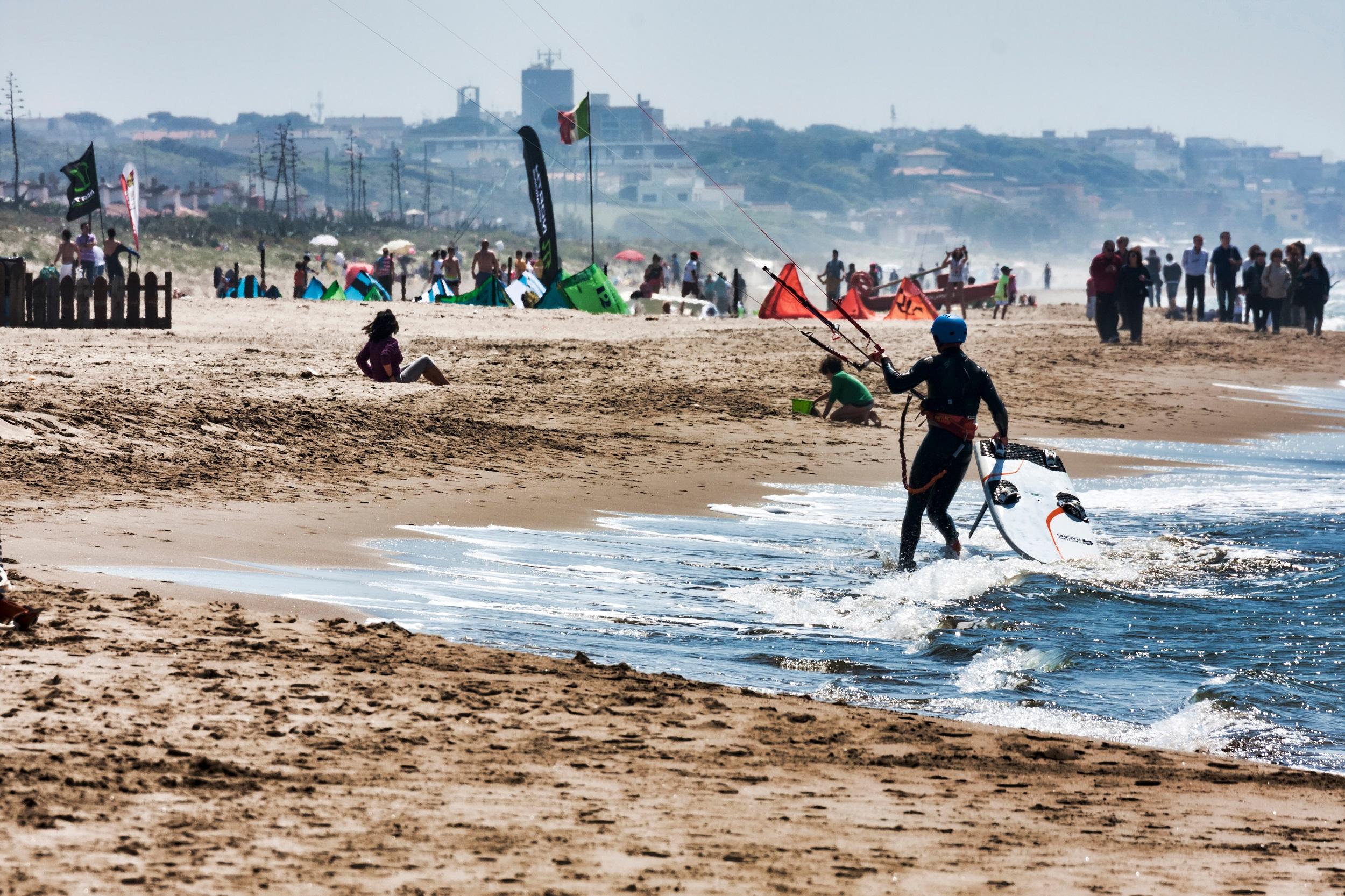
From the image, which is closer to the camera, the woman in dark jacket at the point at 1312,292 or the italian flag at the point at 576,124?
the woman in dark jacket at the point at 1312,292

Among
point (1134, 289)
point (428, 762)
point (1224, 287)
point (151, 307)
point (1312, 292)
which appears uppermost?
point (1224, 287)

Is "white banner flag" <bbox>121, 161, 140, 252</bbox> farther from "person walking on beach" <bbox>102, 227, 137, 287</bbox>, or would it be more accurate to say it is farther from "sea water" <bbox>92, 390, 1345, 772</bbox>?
"sea water" <bbox>92, 390, 1345, 772</bbox>

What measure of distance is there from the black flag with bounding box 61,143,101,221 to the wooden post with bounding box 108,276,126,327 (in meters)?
8.47

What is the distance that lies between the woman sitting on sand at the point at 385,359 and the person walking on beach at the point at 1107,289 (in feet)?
41.9

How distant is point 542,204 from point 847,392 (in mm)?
16720

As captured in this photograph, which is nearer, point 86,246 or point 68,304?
point 68,304

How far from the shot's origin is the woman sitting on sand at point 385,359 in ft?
48.0

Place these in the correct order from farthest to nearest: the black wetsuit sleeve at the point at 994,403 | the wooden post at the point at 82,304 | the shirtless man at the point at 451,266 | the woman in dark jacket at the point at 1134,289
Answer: the shirtless man at the point at 451,266, the woman in dark jacket at the point at 1134,289, the wooden post at the point at 82,304, the black wetsuit sleeve at the point at 994,403

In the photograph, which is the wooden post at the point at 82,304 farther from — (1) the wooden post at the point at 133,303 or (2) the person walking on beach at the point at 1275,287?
(2) the person walking on beach at the point at 1275,287

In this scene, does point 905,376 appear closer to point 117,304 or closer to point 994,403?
point 994,403

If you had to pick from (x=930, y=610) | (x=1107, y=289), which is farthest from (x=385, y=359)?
(x=1107, y=289)

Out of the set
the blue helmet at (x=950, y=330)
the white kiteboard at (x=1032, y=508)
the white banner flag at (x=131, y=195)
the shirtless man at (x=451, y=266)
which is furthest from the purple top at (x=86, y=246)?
the blue helmet at (x=950, y=330)

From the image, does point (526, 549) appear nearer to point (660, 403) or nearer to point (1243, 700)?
point (1243, 700)

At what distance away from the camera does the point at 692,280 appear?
3447 cm
